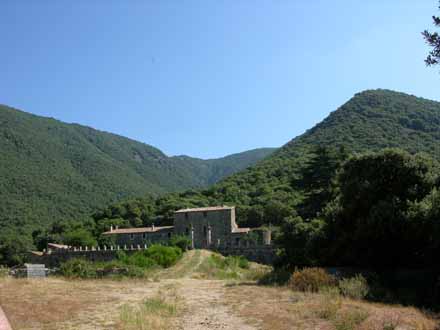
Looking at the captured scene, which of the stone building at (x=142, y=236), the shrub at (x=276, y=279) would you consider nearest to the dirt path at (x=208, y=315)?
the shrub at (x=276, y=279)

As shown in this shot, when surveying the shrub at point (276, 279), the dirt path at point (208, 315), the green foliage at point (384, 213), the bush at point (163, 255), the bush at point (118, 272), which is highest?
the green foliage at point (384, 213)

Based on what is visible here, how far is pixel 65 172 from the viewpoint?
11831 cm

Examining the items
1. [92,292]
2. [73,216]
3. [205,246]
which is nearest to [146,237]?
[205,246]

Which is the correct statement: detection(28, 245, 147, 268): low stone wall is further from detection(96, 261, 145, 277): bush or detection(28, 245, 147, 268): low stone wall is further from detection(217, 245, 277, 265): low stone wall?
detection(96, 261, 145, 277): bush

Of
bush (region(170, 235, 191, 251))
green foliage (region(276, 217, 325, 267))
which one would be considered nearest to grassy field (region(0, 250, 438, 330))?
green foliage (region(276, 217, 325, 267))

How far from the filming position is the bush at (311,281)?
578 inches

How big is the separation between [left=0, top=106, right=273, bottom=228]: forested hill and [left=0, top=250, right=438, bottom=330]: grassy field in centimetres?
8095

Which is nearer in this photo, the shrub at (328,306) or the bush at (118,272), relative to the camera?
the shrub at (328,306)

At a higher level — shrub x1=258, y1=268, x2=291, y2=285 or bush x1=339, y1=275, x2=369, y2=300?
bush x1=339, y1=275, x2=369, y2=300

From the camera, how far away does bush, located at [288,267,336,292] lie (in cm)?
1467

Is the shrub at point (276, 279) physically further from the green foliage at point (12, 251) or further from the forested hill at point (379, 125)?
the forested hill at point (379, 125)

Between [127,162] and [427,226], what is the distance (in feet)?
478

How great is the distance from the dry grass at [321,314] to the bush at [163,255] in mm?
28086

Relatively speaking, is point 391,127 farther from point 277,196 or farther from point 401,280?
point 401,280
